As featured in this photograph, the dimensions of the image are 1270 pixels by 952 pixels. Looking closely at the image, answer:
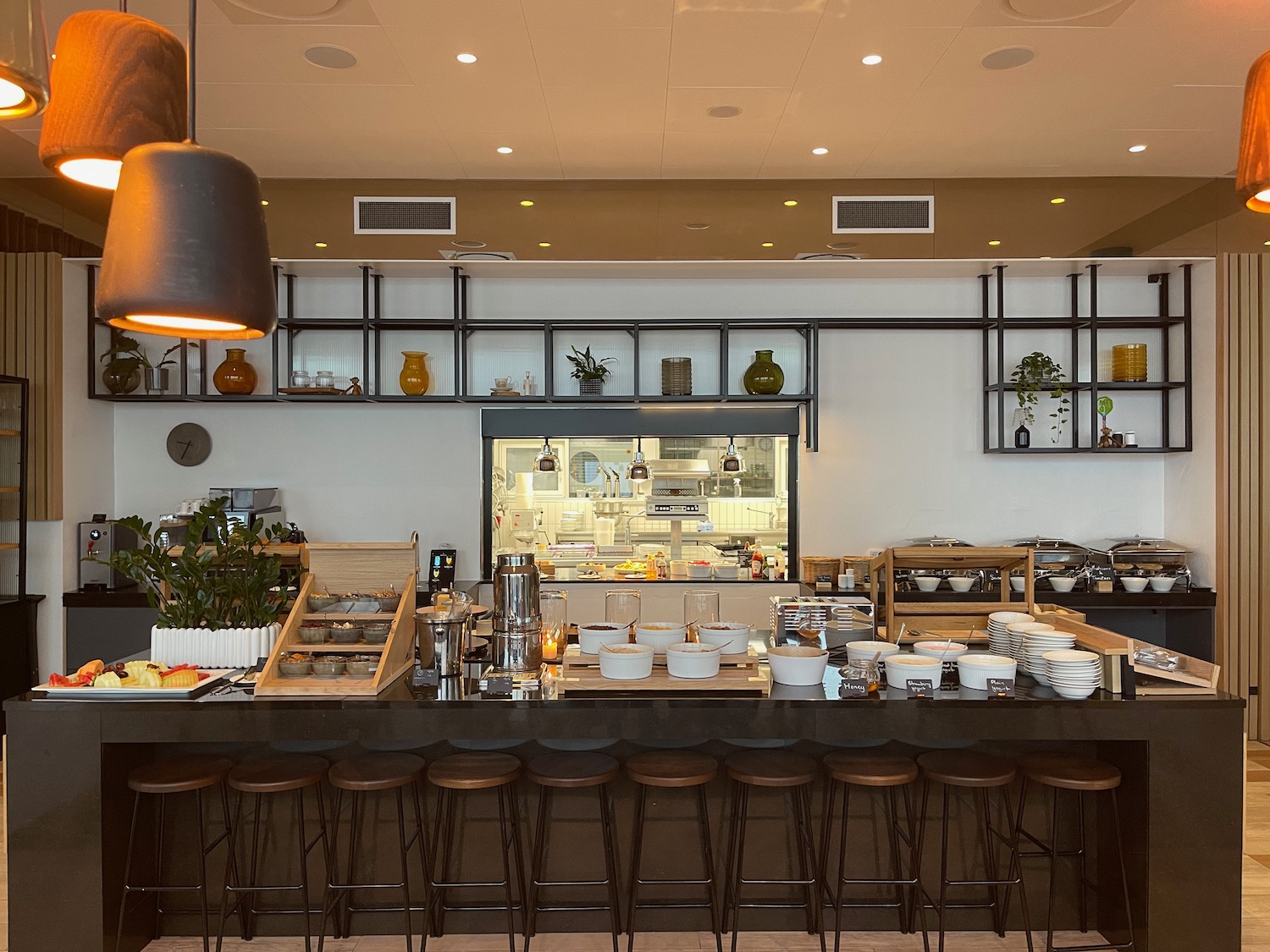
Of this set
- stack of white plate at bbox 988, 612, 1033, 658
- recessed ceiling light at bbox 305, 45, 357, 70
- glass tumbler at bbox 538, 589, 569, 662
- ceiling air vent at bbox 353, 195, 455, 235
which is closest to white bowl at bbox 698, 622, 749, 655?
glass tumbler at bbox 538, 589, 569, 662

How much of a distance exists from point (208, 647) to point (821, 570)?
12.5 feet

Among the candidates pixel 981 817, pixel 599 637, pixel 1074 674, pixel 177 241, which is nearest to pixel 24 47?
pixel 177 241

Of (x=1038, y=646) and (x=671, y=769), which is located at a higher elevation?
(x=1038, y=646)

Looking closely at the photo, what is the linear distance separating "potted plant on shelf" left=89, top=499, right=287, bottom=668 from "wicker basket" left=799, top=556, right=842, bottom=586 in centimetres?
354

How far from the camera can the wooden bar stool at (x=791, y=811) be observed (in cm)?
288

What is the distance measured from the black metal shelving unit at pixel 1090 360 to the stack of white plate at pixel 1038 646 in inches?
122

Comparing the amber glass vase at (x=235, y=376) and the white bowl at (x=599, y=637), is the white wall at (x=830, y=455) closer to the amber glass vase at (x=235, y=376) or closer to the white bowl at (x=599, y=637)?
the amber glass vase at (x=235, y=376)

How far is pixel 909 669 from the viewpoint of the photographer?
9.57 ft

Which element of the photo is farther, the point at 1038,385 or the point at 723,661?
the point at 1038,385

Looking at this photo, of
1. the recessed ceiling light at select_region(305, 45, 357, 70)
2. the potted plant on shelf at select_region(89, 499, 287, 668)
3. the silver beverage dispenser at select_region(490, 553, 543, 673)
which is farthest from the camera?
the recessed ceiling light at select_region(305, 45, 357, 70)

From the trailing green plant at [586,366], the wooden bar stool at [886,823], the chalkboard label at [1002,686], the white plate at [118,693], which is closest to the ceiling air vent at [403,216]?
the trailing green plant at [586,366]

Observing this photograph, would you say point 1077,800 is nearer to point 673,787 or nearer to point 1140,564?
point 673,787

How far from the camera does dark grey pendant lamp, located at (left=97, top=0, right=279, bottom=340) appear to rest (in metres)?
1.30

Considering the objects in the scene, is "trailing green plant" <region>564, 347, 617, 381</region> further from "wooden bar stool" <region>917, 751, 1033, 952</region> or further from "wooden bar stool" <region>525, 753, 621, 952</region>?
"wooden bar stool" <region>917, 751, 1033, 952</region>
